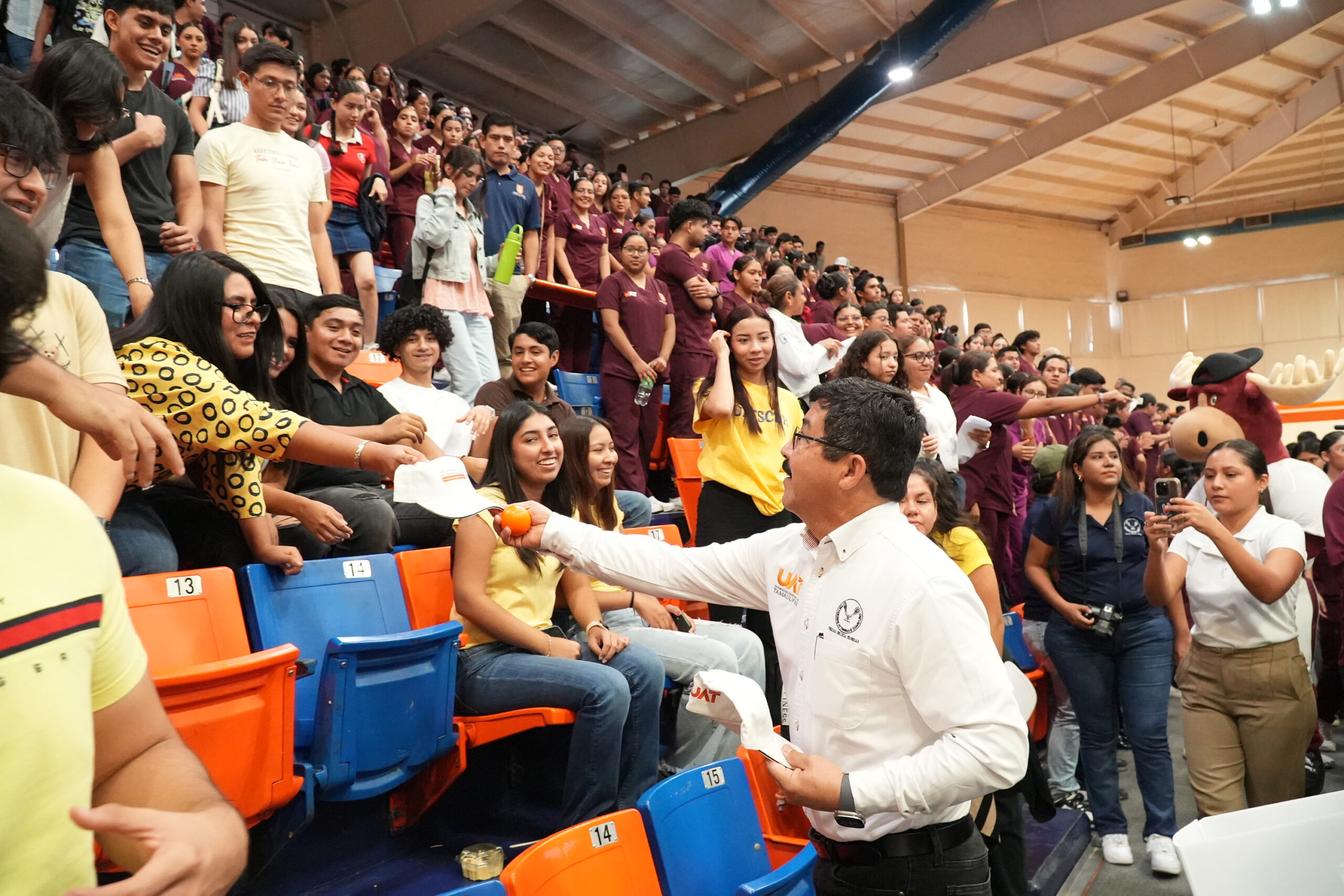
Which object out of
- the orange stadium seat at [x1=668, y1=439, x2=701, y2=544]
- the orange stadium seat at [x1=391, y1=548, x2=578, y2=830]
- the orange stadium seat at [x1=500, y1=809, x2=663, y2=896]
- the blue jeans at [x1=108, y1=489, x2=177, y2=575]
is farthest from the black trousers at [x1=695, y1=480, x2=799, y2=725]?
the blue jeans at [x1=108, y1=489, x2=177, y2=575]

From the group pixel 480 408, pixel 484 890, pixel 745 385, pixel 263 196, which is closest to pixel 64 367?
pixel 484 890

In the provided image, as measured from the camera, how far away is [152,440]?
1373 millimetres

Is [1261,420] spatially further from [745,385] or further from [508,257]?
[508,257]

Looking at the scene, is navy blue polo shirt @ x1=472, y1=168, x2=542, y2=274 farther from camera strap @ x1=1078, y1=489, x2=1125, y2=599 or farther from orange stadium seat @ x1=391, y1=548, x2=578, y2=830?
camera strap @ x1=1078, y1=489, x2=1125, y2=599

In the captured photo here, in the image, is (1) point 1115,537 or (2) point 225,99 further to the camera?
(2) point 225,99

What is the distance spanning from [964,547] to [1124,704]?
1.06 meters

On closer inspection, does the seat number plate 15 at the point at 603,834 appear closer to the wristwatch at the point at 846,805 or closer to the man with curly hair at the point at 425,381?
the wristwatch at the point at 846,805

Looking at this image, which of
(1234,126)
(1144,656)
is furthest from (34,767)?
(1234,126)

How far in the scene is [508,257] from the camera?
5582 mm

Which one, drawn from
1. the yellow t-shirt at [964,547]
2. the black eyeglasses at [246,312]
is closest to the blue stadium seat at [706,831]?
the yellow t-shirt at [964,547]

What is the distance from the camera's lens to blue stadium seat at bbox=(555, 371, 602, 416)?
19.1ft

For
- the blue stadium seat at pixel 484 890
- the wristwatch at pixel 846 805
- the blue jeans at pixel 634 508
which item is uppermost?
the blue jeans at pixel 634 508

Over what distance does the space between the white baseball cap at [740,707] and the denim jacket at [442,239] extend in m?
3.76

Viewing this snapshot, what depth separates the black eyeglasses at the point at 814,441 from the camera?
183cm
